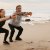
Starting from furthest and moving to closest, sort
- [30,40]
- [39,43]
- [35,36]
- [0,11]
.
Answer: [35,36] < [30,40] < [39,43] < [0,11]

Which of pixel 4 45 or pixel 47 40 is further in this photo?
pixel 47 40

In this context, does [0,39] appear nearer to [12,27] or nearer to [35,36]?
[12,27]

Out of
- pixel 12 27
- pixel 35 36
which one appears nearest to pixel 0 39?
pixel 12 27

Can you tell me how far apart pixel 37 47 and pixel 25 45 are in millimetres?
530

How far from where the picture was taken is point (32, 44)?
9.71 metres

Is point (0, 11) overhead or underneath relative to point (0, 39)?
overhead

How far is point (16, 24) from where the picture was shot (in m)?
10.5

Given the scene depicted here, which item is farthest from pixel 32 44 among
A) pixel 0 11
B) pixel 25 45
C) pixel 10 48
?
pixel 0 11

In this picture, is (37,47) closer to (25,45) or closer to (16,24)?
(25,45)

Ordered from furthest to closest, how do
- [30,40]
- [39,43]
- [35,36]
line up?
[35,36]
[30,40]
[39,43]

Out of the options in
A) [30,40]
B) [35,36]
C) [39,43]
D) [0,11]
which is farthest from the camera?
[35,36]

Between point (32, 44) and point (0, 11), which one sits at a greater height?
point (0, 11)

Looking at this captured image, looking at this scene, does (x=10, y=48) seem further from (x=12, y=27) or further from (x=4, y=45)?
(x=12, y=27)

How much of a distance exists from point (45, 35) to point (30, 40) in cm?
122
